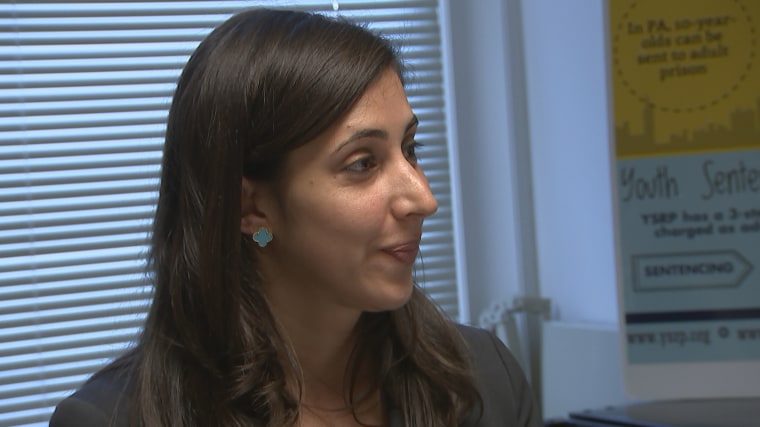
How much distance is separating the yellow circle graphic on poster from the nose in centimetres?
64

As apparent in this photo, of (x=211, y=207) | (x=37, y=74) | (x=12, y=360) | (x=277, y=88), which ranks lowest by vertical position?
(x=12, y=360)

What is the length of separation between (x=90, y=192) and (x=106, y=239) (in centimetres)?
12

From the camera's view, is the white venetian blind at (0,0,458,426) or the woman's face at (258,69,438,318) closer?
the woman's face at (258,69,438,318)

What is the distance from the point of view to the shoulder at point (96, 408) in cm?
143

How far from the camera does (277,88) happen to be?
1.40 metres

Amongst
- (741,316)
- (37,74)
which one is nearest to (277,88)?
(741,316)

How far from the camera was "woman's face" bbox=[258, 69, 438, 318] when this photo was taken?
140cm

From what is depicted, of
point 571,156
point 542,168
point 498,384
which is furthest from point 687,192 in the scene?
point 542,168

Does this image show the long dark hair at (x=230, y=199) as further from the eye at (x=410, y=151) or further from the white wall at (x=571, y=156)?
the white wall at (x=571, y=156)

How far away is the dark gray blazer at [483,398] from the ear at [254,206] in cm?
32

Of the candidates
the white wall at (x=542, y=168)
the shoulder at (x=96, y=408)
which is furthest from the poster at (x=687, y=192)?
the shoulder at (x=96, y=408)

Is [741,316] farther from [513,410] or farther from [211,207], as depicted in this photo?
[211,207]

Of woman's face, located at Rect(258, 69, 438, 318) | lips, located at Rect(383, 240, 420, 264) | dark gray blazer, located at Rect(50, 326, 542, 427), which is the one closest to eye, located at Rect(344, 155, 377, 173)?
woman's face, located at Rect(258, 69, 438, 318)

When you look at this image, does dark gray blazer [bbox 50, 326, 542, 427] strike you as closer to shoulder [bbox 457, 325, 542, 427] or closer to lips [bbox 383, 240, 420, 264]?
shoulder [bbox 457, 325, 542, 427]
